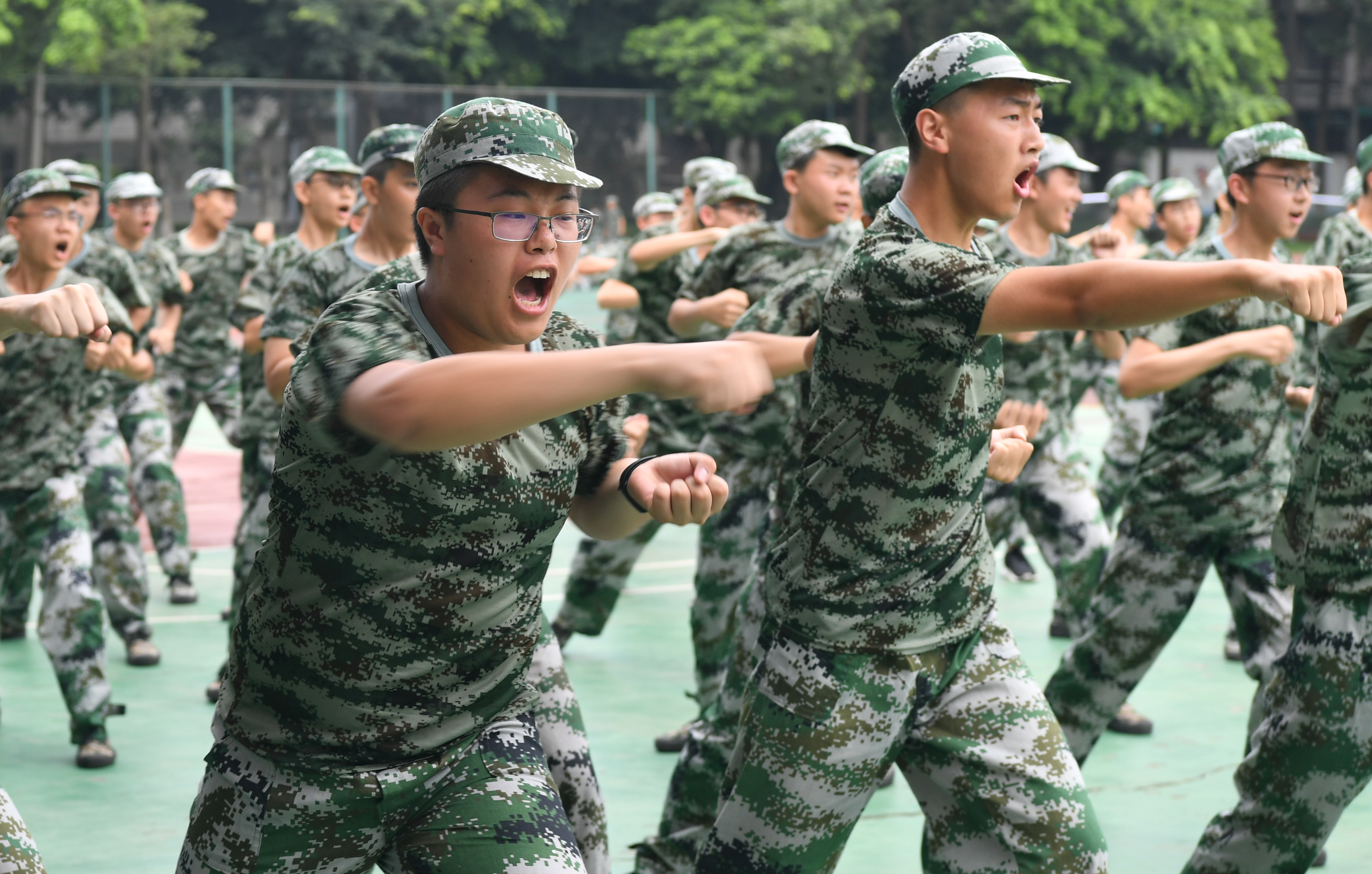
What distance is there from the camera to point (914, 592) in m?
3.91

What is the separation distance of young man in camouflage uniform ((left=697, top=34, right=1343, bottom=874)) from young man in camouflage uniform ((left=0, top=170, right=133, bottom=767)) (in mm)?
3849

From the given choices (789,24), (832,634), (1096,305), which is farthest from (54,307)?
(789,24)

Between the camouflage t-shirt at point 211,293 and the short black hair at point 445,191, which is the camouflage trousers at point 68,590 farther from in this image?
the short black hair at point 445,191

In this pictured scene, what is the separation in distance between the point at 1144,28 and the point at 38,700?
108ft

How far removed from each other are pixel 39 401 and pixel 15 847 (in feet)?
13.9

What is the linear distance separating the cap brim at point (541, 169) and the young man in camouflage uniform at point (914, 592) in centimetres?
83

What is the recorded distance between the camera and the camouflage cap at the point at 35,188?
23.4ft

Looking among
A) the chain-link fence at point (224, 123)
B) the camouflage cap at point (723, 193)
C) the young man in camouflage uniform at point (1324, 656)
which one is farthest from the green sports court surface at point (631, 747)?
the chain-link fence at point (224, 123)

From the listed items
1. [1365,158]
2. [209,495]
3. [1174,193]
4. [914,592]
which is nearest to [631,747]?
[914,592]

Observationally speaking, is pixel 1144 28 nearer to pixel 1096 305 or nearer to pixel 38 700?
pixel 38 700

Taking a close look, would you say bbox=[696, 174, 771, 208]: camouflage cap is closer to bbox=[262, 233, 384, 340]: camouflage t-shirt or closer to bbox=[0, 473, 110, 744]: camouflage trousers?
bbox=[262, 233, 384, 340]: camouflage t-shirt

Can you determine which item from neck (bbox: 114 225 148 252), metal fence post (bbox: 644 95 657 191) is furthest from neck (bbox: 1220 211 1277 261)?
metal fence post (bbox: 644 95 657 191)

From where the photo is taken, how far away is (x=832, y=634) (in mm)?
3941

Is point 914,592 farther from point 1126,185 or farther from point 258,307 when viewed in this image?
point 1126,185
